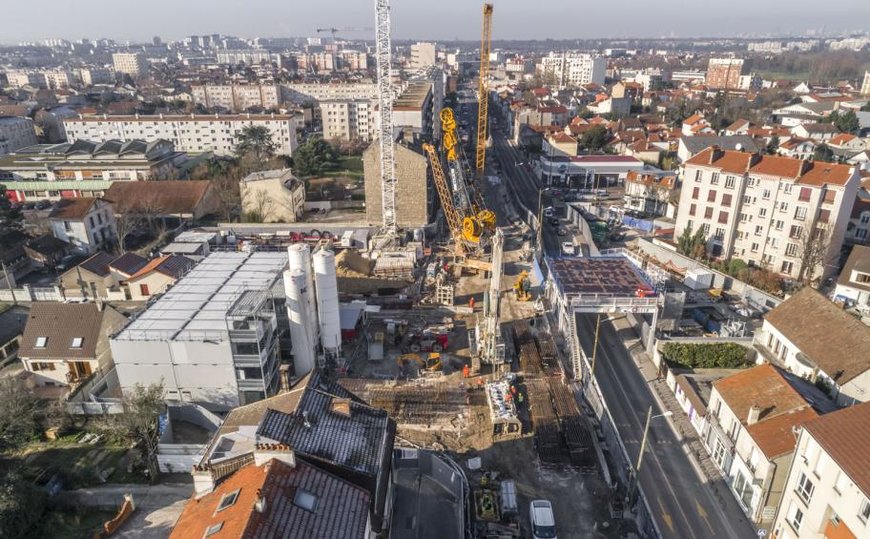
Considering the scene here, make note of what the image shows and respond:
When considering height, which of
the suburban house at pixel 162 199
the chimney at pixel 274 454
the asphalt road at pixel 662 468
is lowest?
the asphalt road at pixel 662 468

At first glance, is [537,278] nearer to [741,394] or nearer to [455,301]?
[455,301]

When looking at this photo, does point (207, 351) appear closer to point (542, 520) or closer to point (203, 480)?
point (203, 480)

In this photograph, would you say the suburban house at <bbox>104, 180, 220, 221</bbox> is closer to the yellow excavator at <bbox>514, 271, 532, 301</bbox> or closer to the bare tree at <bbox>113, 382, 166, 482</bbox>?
the bare tree at <bbox>113, 382, 166, 482</bbox>

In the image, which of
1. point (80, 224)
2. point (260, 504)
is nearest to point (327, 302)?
point (260, 504)

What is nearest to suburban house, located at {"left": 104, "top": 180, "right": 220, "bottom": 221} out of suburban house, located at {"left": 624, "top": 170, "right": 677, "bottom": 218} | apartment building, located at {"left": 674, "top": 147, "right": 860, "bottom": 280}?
suburban house, located at {"left": 624, "top": 170, "right": 677, "bottom": 218}

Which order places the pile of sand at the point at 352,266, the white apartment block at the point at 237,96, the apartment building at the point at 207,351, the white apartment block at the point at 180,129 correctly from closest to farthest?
the apartment building at the point at 207,351 → the pile of sand at the point at 352,266 → the white apartment block at the point at 180,129 → the white apartment block at the point at 237,96

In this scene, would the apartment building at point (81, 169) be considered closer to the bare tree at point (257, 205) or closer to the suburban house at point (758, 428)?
the bare tree at point (257, 205)

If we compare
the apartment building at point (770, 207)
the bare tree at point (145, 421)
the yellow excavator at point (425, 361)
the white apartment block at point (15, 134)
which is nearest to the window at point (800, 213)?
the apartment building at point (770, 207)
